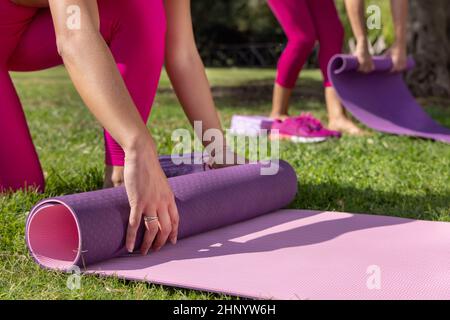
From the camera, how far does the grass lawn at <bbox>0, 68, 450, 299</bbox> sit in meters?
2.24

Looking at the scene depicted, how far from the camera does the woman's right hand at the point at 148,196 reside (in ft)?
7.47

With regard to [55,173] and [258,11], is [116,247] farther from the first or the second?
[258,11]

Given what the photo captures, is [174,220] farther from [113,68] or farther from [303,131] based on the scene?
[303,131]

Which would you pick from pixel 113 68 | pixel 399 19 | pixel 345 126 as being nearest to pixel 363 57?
pixel 399 19

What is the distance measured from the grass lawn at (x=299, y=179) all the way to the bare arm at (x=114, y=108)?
0.85ft

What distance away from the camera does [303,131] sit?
5348 millimetres

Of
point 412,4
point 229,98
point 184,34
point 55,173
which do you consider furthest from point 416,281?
point 229,98

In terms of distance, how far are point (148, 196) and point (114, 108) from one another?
0.28 metres

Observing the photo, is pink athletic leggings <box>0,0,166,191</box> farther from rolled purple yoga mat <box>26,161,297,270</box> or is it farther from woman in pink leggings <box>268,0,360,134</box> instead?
woman in pink leggings <box>268,0,360,134</box>

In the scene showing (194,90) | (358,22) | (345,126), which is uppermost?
(358,22)

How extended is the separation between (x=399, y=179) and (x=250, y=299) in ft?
6.73

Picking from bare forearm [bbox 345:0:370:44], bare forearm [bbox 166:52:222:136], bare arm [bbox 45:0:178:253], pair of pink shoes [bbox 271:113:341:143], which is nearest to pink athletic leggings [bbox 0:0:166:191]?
bare forearm [bbox 166:52:222:136]

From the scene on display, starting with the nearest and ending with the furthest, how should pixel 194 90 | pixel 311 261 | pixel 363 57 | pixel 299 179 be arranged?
1. pixel 311 261
2. pixel 194 90
3. pixel 299 179
4. pixel 363 57

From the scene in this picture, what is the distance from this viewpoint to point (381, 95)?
→ 5770mm
